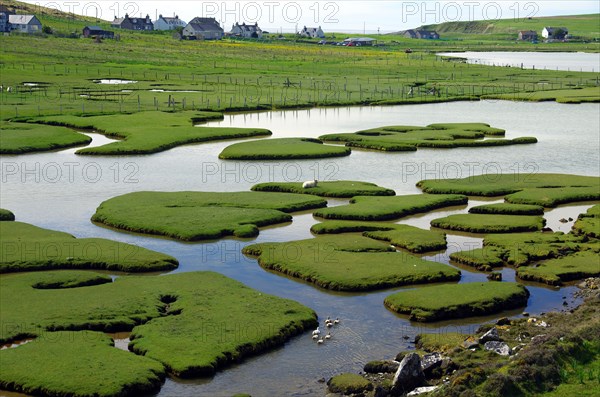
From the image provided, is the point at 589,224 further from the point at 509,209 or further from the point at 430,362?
the point at 430,362

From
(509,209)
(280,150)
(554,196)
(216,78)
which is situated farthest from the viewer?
(216,78)

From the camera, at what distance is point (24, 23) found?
188 m

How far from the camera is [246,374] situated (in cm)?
2492

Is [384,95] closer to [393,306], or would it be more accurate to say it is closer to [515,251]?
[515,251]

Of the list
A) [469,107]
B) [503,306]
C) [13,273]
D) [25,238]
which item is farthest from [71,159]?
[469,107]

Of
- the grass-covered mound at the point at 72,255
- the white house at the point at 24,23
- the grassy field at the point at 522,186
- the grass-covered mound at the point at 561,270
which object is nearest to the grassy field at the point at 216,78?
the white house at the point at 24,23

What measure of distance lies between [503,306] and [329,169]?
2920cm

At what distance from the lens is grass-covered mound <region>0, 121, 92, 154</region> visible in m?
65.6

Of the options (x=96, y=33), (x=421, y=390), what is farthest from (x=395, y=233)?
(x=96, y=33)

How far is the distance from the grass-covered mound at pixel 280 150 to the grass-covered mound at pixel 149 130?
562 cm

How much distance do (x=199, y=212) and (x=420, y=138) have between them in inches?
1276

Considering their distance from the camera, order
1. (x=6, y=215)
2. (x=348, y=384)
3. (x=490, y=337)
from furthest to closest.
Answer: (x=6, y=215) → (x=490, y=337) → (x=348, y=384)

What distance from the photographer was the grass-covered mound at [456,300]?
29781mm

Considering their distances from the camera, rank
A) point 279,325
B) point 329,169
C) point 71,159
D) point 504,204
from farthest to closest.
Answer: point 71,159
point 329,169
point 504,204
point 279,325
